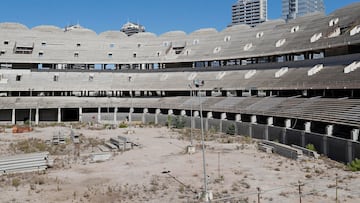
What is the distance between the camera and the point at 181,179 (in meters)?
20.9

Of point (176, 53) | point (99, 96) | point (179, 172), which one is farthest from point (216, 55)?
point (179, 172)

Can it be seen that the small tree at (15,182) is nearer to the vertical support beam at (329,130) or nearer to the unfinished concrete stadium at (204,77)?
the unfinished concrete stadium at (204,77)

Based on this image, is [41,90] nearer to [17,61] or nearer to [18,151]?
[17,61]

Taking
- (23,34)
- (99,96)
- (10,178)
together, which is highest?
(23,34)

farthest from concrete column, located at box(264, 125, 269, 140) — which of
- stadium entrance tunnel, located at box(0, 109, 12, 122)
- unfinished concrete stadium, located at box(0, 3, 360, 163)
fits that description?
Answer: stadium entrance tunnel, located at box(0, 109, 12, 122)

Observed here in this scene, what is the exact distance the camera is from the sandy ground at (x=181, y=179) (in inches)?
683

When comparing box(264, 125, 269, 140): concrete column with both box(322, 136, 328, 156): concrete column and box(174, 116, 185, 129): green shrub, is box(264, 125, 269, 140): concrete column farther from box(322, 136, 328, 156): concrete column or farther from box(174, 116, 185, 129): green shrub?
box(174, 116, 185, 129): green shrub

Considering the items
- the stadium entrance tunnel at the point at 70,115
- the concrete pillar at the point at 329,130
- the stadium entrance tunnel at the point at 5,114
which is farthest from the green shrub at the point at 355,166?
the stadium entrance tunnel at the point at 5,114

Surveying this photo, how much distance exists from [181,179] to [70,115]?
46.8 meters

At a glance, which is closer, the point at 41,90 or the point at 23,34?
the point at 41,90

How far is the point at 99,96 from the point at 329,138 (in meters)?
45.6

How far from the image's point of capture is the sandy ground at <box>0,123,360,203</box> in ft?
57.0

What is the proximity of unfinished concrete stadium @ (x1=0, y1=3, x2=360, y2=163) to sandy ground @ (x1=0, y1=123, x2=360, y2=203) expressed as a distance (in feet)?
20.0

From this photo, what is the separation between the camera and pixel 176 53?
231ft
